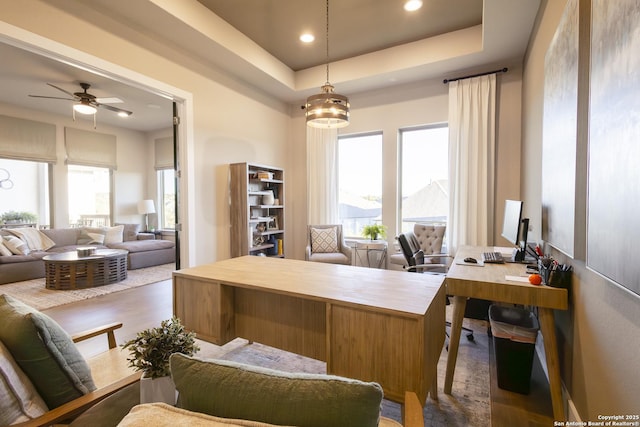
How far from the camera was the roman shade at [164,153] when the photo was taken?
7355 mm

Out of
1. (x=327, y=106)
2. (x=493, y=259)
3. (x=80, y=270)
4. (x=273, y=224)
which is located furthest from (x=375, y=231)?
(x=80, y=270)

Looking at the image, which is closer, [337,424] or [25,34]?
[337,424]

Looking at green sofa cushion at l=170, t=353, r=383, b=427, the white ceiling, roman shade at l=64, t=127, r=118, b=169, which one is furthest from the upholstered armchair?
roman shade at l=64, t=127, r=118, b=169

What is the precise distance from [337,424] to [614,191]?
124cm

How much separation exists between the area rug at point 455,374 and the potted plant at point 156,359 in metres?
1.40

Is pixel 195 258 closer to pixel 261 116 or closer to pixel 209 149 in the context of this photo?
pixel 209 149

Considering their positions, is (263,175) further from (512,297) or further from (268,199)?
(512,297)

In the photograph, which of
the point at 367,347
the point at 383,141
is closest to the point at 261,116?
the point at 383,141

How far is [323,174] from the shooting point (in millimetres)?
5172

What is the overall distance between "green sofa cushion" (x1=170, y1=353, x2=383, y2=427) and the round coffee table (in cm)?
492

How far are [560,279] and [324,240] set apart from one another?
3.32 m

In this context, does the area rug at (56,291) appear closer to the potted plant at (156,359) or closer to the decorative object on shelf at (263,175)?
the decorative object on shelf at (263,175)

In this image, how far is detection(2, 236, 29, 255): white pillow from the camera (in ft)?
15.9

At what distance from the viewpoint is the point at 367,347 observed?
1503 millimetres
